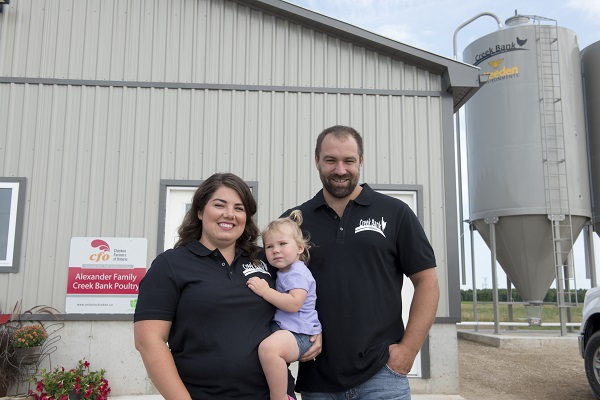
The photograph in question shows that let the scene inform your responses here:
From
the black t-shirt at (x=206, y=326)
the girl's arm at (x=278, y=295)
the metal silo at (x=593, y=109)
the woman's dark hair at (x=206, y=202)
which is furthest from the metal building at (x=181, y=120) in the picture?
the metal silo at (x=593, y=109)

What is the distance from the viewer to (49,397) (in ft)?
19.0

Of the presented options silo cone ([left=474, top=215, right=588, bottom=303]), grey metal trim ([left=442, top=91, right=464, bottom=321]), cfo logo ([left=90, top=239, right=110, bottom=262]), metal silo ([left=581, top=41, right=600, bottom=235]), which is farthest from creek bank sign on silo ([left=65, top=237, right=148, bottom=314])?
metal silo ([left=581, top=41, right=600, bottom=235])

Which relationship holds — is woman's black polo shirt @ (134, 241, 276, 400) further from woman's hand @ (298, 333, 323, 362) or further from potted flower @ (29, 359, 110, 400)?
potted flower @ (29, 359, 110, 400)

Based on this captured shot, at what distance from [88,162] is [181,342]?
536cm

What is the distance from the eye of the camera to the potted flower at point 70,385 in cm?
584

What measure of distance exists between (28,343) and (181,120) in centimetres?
321

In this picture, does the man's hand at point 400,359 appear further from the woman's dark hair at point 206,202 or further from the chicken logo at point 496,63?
the chicken logo at point 496,63

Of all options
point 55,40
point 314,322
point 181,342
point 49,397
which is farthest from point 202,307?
point 55,40

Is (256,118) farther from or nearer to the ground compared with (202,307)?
farther from the ground

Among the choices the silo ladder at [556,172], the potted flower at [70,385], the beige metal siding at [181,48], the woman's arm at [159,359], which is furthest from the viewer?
the silo ladder at [556,172]

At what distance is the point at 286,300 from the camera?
2277mm

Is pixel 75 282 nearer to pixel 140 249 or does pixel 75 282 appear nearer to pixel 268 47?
pixel 140 249

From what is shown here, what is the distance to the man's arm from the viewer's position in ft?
8.00

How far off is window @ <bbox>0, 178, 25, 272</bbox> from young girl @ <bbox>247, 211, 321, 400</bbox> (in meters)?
5.25
